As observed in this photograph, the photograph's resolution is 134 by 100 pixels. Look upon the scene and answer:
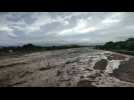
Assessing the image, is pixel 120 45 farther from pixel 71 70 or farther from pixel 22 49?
pixel 22 49

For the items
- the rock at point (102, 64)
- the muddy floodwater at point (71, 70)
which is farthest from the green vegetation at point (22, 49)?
the rock at point (102, 64)

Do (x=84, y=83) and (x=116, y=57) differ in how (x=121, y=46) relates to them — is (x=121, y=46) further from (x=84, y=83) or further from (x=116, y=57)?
(x=84, y=83)

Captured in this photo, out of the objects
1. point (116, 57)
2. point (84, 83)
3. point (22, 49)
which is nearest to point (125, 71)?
point (116, 57)

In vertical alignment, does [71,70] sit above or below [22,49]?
below

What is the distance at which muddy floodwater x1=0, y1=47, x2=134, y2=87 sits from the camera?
7.56ft

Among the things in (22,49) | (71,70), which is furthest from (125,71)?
(22,49)

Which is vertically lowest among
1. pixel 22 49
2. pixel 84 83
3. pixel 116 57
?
pixel 84 83

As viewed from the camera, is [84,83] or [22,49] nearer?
[84,83]

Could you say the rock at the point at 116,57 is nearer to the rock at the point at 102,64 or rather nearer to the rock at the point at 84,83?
the rock at the point at 102,64

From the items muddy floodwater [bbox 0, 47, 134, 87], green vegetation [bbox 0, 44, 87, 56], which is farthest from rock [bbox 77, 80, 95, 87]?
green vegetation [bbox 0, 44, 87, 56]

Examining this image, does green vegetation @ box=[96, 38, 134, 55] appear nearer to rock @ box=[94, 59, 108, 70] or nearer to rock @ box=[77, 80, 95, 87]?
rock @ box=[94, 59, 108, 70]

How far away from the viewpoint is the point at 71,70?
2.35 m
